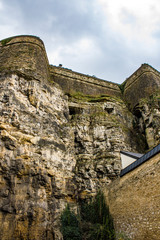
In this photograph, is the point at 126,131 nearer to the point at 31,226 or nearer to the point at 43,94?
the point at 43,94

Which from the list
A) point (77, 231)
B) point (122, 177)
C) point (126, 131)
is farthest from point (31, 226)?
point (126, 131)

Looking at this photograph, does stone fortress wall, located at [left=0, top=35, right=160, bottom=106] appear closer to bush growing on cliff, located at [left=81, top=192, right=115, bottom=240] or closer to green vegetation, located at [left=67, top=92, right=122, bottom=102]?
green vegetation, located at [left=67, top=92, right=122, bottom=102]

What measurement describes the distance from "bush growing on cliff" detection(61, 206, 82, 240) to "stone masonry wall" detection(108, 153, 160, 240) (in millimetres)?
2152

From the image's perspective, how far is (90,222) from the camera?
11.8m

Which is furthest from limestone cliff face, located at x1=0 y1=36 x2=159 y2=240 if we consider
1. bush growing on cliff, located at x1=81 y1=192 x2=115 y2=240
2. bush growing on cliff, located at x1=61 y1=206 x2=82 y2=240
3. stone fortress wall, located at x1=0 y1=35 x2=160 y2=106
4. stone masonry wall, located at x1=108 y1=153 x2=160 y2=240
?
stone masonry wall, located at x1=108 y1=153 x2=160 y2=240

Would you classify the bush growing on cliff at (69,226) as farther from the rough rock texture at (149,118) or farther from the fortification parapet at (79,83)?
the fortification parapet at (79,83)

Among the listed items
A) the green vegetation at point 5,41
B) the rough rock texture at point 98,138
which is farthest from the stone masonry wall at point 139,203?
the green vegetation at point 5,41

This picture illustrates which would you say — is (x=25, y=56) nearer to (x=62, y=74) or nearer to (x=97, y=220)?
(x=62, y=74)

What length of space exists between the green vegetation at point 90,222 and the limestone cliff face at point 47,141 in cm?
47

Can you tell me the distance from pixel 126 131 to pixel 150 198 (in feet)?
26.1

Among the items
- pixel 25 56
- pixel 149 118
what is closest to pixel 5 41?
pixel 25 56

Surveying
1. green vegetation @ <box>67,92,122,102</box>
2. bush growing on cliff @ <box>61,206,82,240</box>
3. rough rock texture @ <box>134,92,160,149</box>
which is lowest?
bush growing on cliff @ <box>61,206,82,240</box>

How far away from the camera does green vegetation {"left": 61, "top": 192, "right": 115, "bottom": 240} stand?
420 inches

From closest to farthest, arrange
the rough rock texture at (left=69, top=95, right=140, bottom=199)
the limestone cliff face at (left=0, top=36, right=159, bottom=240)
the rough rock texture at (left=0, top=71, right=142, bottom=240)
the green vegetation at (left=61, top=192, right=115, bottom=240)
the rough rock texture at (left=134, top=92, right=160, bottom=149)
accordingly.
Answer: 1. the rough rock texture at (left=0, top=71, right=142, bottom=240)
2. the limestone cliff face at (left=0, top=36, right=159, bottom=240)
3. the green vegetation at (left=61, top=192, right=115, bottom=240)
4. the rough rock texture at (left=69, top=95, right=140, bottom=199)
5. the rough rock texture at (left=134, top=92, right=160, bottom=149)
